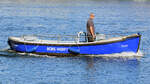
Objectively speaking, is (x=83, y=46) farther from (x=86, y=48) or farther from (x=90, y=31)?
(x=90, y=31)

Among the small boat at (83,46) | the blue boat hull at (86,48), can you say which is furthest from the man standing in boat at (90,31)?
the blue boat hull at (86,48)

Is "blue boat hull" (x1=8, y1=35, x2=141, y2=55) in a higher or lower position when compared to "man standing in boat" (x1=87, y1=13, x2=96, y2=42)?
lower

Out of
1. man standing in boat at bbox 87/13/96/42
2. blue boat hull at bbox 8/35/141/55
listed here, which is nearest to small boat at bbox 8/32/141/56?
blue boat hull at bbox 8/35/141/55

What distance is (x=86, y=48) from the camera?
28.4m

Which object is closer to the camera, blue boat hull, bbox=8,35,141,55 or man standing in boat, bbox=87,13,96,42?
man standing in boat, bbox=87,13,96,42

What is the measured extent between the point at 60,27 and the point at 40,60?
19.0 m

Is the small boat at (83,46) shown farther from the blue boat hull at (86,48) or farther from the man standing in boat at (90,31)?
the man standing in boat at (90,31)

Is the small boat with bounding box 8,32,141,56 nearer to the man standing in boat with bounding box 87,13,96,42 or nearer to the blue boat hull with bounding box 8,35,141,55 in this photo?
the blue boat hull with bounding box 8,35,141,55

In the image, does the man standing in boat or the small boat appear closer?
the man standing in boat

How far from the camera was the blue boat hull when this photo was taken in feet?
92.9

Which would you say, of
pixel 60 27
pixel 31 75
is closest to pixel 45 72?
pixel 31 75

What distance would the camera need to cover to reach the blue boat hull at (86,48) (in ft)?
92.9

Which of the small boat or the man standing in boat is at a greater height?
the man standing in boat

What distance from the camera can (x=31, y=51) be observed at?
28.7 metres
